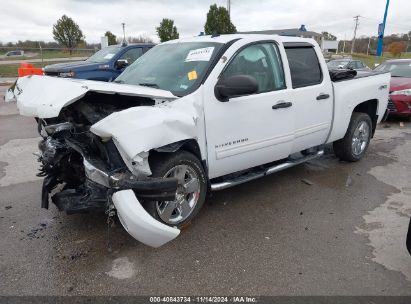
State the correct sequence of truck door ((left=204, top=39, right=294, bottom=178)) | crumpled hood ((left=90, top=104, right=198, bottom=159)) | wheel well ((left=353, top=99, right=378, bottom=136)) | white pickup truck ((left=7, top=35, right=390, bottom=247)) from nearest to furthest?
1. crumpled hood ((left=90, top=104, right=198, bottom=159))
2. white pickup truck ((left=7, top=35, right=390, bottom=247))
3. truck door ((left=204, top=39, right=294, bottom=178))
4. wheel well ((left=353, top=99, right=378, bottom=136))

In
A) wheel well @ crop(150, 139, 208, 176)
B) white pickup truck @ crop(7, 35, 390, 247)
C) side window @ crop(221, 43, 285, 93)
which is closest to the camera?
white pickup truck @ crop(7, 35, 390, 247)

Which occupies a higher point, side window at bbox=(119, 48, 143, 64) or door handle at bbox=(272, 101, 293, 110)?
door handle at bbox=(272, 101, 293, 110)

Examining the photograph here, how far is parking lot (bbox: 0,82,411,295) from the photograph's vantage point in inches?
114

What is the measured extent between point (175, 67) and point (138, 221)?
76.8 inches

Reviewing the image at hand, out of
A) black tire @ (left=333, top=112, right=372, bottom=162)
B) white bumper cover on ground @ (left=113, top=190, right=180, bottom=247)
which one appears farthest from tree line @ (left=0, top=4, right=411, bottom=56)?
white bumper cover on ground @ (left=113, top=190, right=180, bottom=247)

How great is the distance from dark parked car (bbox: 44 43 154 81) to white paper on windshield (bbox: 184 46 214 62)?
612 cm

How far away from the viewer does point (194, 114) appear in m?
3.43

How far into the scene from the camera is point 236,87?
3.44 meters

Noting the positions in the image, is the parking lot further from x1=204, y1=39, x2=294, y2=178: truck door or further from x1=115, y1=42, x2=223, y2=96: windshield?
x1=115, y1=42, x2=223, y2=96: windshield

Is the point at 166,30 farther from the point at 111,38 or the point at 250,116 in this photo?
the point at 250,116

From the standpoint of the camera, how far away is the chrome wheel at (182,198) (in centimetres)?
344

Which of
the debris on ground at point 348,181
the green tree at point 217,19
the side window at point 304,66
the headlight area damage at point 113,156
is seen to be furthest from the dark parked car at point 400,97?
the green tree at point 217,19

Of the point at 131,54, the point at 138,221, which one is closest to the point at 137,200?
the point at 138,221

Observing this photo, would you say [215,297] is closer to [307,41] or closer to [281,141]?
[281,141]
